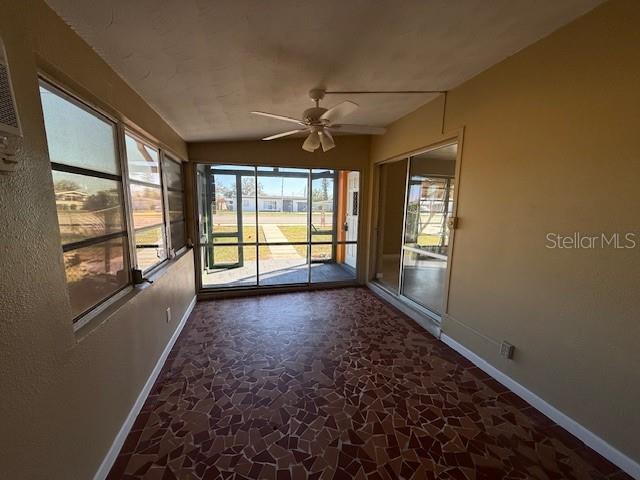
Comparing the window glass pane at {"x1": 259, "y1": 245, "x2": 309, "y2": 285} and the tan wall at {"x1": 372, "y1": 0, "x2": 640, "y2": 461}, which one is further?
the window glass pane at {"x1": 259, "y1": 245, "x2": 309, "y2": 285}

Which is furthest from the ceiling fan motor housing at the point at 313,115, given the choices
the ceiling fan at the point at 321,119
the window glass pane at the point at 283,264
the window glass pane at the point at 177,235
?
the window glass pane at the point at 283,264

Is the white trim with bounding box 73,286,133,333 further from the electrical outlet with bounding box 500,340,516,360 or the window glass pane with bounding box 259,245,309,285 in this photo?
the electrical outlet with bounding box 500,340,516,360

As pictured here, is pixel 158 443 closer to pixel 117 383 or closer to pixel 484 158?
pixel 117 383

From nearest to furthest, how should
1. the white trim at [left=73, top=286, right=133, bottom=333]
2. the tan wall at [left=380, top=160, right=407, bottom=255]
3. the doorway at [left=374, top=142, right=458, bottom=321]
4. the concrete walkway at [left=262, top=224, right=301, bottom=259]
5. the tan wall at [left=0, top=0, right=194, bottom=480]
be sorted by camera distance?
the tan wall at [left=0, top=0, right=194, bottom=480] → the white trim at [left=73, top=286, right=133, bottom=333] → the doorway at [left=374, top=142, right=458, bottom=321] → the concrete walkway at [left=262, top=224, right=301, bottom=259] → the tan wall at [left=380, top=160, right=407, bottom=255]

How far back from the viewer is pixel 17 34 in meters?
0.96

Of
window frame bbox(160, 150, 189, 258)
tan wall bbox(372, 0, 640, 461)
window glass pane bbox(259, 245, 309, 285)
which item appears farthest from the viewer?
window glass pane bbox(259, 245, 309, 285)

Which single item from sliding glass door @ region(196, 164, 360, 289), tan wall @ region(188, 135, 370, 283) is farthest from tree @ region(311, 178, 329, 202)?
tan wall @ region(188, 135, 370, 283)

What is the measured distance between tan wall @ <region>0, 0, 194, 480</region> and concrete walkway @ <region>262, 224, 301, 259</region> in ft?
9.32

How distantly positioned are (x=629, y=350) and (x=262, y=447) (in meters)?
2.20

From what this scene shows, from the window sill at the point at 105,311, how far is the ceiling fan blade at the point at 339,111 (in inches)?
79.7

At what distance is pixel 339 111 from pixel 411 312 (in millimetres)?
2576

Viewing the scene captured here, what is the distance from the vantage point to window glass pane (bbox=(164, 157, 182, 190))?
299 cm

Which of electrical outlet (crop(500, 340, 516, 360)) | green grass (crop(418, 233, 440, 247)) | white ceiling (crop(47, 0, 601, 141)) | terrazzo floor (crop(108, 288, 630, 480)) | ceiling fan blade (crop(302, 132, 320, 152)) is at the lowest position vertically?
terrazzo floor (crop(108, 288, 630, 480))

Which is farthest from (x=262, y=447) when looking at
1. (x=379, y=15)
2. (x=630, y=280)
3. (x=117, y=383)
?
(x=379, y=15)
